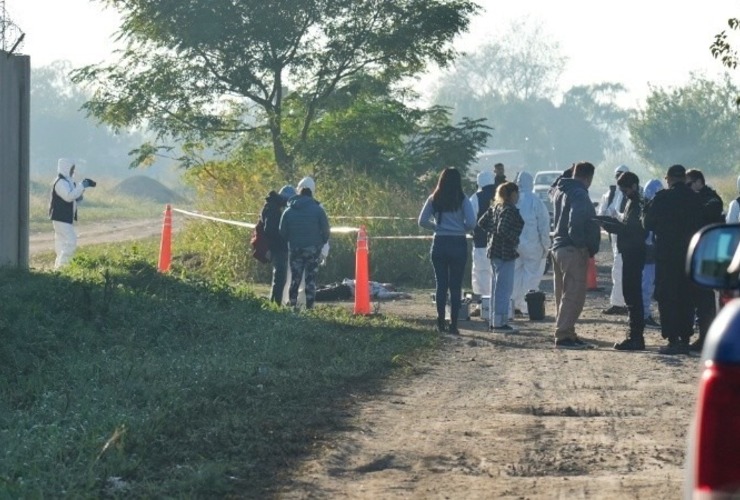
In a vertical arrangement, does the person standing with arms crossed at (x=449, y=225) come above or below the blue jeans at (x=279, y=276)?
above

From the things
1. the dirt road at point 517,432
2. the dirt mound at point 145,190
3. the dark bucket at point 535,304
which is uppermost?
the dirt mound at point 145,190

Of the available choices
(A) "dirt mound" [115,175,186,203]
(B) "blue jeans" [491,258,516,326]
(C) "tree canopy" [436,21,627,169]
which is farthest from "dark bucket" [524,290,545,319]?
(C) "tree canopy" [436,21,627,169]

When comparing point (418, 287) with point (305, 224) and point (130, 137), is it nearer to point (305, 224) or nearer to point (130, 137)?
point (305, 224)

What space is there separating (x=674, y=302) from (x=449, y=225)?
→ 9.61 feet

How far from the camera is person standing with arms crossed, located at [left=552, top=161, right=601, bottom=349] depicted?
1605 centimetres

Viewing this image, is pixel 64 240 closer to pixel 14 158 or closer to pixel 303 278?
pixel 14 158

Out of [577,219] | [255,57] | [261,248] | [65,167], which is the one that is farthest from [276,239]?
[255,57]

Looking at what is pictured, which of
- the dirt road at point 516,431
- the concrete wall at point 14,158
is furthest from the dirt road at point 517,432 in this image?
the concrete wall at point 14,158

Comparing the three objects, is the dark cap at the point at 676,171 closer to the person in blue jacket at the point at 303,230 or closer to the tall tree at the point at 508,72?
the person in blue jacket at the point at 303,230

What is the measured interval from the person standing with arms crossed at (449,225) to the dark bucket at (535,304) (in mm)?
2167

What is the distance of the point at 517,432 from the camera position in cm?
993

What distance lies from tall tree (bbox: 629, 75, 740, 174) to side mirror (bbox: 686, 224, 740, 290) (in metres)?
96.3

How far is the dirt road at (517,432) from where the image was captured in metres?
8.09

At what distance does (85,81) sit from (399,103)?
261 inches
